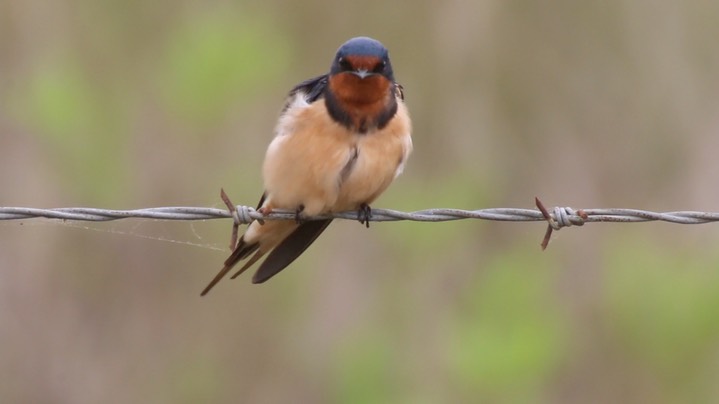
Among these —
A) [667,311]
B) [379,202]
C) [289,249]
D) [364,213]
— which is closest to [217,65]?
[379,202]

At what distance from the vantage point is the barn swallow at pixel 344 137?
13.3 ft

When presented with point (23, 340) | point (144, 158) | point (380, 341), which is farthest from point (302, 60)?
point (23, 340)

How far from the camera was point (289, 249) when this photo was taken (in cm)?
455

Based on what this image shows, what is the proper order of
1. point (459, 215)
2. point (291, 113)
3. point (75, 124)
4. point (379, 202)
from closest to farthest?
1. point (459, 215)
2. point (291, 113)
3. point (75, 124)
4. point (379, 202)

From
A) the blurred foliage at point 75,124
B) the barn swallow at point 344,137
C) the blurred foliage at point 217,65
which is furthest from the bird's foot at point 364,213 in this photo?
the blurred foliage at point 75,124

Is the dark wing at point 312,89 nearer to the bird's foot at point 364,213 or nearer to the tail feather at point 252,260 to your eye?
the bird's foot at point 364,213

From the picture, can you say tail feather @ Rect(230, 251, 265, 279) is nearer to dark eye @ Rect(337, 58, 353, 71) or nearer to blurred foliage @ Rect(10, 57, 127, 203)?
dark eye @ Rect(337, 58, 353, 71)

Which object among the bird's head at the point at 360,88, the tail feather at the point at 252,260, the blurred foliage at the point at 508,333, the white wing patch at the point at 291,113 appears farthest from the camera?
the blurred foliage at the point at 508,333

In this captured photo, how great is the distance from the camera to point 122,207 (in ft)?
19.3

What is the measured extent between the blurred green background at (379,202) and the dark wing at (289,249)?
127cm

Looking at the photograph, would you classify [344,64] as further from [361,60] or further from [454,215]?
[454,215]

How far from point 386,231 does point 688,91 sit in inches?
59.5

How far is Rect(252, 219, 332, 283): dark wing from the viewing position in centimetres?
450

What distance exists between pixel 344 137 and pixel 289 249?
24.3 inches
